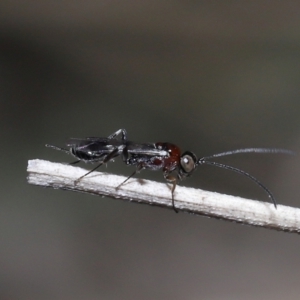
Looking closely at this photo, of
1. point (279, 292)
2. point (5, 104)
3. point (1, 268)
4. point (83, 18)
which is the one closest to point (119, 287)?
point (1, 268)

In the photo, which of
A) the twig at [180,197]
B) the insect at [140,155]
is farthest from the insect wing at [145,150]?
the twig at [180,197]

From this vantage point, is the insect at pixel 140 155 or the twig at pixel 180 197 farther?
the insect at pixel 140 155

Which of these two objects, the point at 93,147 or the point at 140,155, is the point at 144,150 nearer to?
the point at 140,155

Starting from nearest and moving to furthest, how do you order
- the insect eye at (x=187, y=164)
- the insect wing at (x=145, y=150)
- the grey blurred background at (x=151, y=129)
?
the insect eye at (x=187, y=164)
the insect wing at (x=145, y=150)
the grey blurred background at (x=151, y=129)

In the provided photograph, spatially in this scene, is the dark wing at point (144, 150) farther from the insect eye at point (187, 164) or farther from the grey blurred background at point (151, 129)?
the grey blurred background at point (151, 129)

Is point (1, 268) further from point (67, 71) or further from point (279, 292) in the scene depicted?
point (279, 292)

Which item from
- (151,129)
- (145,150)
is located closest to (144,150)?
(145,150)
